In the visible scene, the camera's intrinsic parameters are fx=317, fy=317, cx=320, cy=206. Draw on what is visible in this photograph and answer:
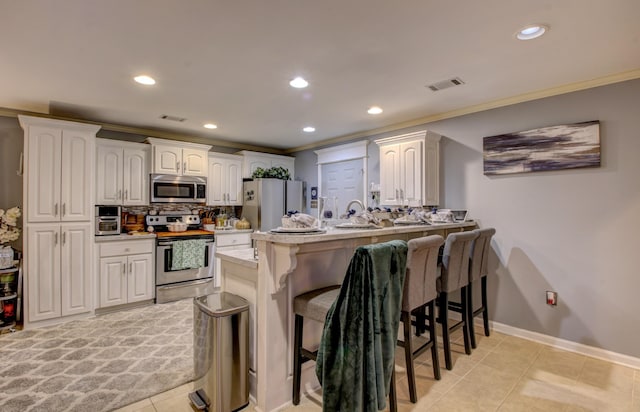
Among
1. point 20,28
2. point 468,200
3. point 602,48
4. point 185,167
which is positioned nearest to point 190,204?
point 185,167

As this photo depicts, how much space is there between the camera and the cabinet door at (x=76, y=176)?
139 inches

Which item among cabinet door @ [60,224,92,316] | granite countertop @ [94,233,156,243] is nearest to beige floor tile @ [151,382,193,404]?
cabinet door @ [60,224,92,316]

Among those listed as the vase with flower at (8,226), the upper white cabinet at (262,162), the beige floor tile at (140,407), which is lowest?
the beige floor tile at (140,407)

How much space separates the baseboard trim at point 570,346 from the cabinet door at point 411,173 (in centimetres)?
156

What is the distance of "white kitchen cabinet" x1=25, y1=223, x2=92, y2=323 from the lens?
11.0ft

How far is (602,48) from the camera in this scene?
2.23m

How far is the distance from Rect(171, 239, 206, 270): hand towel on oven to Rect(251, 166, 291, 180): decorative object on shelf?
142 cm

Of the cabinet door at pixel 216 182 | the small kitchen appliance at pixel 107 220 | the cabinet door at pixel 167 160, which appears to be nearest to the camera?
the small kitchen appliance at pixel 107 220

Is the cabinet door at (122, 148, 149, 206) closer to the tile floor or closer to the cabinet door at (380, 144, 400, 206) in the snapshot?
the tile floor

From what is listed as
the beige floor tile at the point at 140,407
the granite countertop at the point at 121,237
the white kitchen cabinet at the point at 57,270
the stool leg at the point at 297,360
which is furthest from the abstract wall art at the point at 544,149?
the white kitchen cabinet at the point at 57,270

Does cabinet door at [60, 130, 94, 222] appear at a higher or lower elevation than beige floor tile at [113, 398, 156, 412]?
higher

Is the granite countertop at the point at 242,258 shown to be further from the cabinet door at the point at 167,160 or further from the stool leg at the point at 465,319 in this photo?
the cabinet door at the point at 167,160

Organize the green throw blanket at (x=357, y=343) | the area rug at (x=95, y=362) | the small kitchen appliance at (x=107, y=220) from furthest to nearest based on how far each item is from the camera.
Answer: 1. the small kitchen appliance at (x=107, y=220)
2. the area rug at (x=95, y=362)
3. the green throw blanket at (x=357, y=343)

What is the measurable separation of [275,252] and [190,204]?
3.68 m
